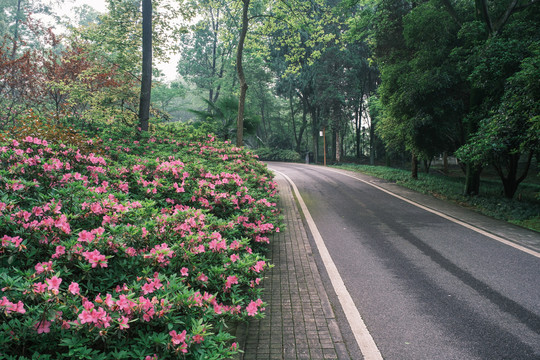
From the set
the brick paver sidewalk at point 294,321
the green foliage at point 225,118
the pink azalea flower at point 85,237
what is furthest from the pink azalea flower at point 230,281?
the green foliage at point 225,118

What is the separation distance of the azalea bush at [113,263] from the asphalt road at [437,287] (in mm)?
1684

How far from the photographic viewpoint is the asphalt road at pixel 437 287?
325 centimetres

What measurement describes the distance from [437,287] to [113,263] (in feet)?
14.6

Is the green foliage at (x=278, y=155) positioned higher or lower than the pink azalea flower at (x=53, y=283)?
higher

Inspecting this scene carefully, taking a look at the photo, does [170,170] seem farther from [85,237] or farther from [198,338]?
[198,338]

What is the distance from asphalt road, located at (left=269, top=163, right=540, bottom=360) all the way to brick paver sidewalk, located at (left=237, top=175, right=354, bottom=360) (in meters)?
0.42

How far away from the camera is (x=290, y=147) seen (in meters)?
39.4

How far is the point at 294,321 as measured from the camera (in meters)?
3.56

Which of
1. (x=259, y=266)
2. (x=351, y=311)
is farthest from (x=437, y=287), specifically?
(x=259, y=266)

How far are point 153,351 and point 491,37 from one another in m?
12.9

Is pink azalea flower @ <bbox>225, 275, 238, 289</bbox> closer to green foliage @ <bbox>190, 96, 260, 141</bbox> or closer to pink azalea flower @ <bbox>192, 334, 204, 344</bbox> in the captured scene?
pink azalea flower @ <bbox>192, 334, 204, 344</bbox>

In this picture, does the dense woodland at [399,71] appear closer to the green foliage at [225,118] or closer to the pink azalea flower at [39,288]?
the green foliage at [225,118]

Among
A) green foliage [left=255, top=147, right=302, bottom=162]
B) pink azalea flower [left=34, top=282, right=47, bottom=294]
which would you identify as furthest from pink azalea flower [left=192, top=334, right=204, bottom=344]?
green foliage [left=255, top=147, right=302, bottom=162]

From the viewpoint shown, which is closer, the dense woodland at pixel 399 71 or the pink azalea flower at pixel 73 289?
the pink azalea flower at pixel 73 289
